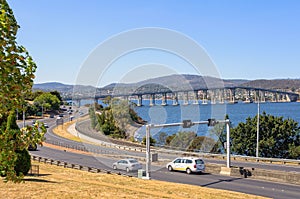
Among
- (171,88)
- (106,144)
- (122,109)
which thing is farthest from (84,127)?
(106,144)

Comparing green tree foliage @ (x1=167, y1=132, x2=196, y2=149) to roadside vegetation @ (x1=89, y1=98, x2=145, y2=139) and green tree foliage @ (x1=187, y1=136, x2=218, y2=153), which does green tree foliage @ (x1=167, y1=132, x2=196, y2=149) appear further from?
roadside vegetation @ (x1=89, y1=98, x2=145, y2=139)

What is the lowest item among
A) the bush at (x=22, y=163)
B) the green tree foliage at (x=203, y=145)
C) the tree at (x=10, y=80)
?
the green tree foliage at (x=203, y=145)

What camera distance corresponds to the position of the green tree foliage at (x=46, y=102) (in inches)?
5541

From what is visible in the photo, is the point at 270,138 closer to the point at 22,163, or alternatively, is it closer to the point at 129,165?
the point at 129,165

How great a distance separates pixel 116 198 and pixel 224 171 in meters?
17.7

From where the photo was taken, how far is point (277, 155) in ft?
200

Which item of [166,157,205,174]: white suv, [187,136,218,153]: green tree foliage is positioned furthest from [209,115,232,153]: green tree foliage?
[166,157,205,174]: white suv

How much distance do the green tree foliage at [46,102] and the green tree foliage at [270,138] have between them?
86690 millimetres

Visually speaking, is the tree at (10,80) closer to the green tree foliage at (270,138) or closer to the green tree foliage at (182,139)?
the green tree foliage at (270,138)

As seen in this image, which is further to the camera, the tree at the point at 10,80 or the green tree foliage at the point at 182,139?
the green tree foliage at the point at 182,139

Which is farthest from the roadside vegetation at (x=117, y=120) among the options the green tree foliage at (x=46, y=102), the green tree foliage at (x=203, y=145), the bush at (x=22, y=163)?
the bush at (x=22, y=163)

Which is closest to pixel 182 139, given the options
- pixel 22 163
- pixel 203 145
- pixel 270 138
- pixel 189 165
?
pixel 203 145

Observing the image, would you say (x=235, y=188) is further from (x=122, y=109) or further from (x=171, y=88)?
(x=171, y=88)

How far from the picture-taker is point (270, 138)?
200ft
